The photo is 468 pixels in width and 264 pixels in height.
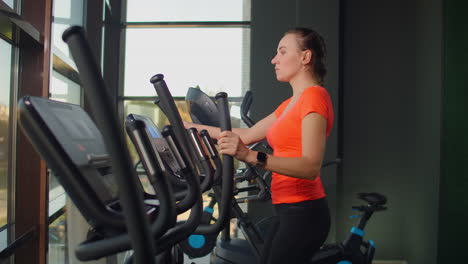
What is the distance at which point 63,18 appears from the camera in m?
2.14

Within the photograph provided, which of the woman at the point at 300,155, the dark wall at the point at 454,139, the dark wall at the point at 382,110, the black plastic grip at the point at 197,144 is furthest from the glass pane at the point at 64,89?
the dark wall at the point at 454,139

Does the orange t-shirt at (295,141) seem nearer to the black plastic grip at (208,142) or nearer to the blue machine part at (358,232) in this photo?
the black plastic grip at (208,142)

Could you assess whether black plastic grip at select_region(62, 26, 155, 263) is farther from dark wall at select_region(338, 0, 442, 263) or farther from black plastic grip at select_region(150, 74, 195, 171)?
dark wall at select_region(338, 0, 442, 263)

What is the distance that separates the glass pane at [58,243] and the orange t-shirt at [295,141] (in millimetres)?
1431

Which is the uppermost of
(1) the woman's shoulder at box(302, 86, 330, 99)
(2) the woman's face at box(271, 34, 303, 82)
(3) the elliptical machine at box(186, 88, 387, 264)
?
(2) the woman's face at box(271, 34, 303, 82)

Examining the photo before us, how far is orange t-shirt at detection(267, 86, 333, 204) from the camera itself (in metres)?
1.42

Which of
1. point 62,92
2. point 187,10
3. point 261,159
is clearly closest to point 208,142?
point 261,159

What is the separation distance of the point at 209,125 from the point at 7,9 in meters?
0.88

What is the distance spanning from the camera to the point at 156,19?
3.77 m

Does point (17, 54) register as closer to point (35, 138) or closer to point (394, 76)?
point (35, 138)

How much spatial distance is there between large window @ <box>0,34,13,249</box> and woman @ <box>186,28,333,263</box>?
3.12ft

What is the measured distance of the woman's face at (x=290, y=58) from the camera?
5.08 ft

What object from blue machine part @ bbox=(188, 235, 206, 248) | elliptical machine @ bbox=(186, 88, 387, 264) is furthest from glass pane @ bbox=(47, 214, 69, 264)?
elliptical machine @ bbox=(186, 88, 387, 264)

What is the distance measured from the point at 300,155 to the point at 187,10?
2.75 meters
